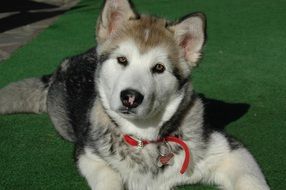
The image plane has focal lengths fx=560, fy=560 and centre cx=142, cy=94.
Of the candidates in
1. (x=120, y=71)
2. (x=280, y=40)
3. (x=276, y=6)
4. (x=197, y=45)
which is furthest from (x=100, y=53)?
→ (x=276, y=6)

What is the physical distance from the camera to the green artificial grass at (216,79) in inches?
168

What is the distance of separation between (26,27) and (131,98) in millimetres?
7672

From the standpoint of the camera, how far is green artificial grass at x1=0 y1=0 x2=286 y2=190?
4.28m

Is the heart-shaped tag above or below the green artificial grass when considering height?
above

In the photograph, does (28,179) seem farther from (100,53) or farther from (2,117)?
(2,117)

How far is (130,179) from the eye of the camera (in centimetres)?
392

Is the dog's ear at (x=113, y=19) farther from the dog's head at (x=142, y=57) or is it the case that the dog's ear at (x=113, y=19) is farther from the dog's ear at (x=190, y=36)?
the dog's ear at (x=190, y=36)

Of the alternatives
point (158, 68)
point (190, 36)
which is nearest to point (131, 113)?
point (158, 68)

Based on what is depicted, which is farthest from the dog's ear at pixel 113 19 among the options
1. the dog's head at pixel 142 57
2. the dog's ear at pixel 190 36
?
the dog's ear at pixel 190 36

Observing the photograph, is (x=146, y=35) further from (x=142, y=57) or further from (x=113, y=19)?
(x=113, y=19)

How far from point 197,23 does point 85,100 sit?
4.46 ft

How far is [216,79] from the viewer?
6.56 metres

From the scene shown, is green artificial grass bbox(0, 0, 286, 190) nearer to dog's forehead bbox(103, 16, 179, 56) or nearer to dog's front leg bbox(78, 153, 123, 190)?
dog's front leg bbox(78, 153, 123, 190)

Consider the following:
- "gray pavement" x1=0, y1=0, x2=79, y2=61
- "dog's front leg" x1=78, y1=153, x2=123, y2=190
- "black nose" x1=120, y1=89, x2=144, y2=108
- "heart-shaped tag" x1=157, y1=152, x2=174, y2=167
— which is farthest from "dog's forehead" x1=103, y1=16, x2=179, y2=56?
"gray pavement" x1=0, y1=0, x2=79, y2=61
